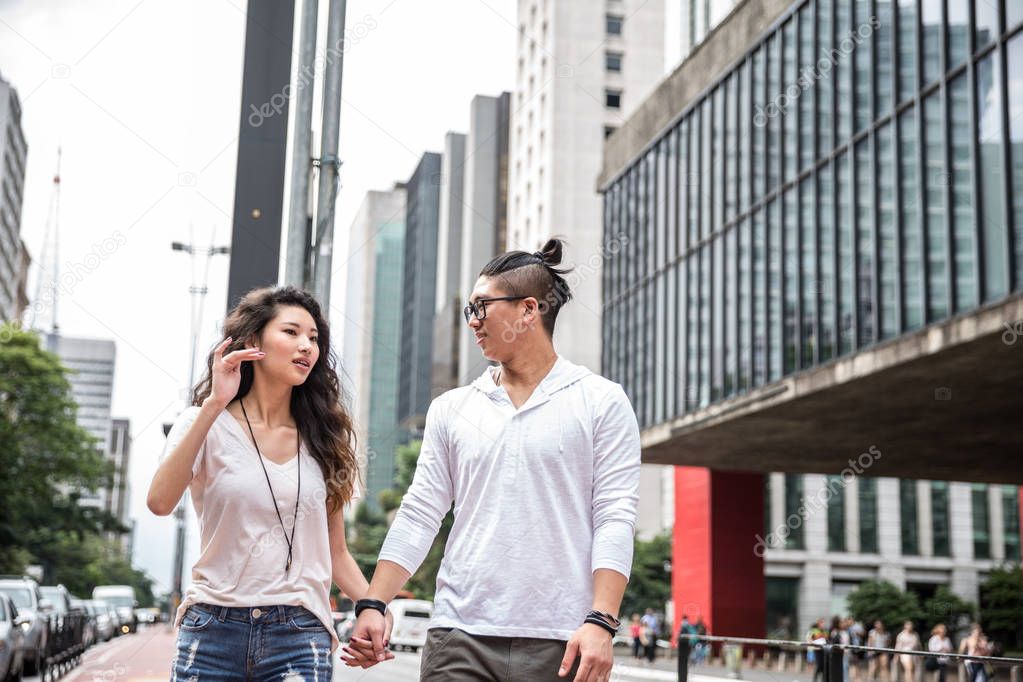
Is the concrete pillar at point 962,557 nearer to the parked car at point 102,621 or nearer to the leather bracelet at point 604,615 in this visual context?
the parked car at point 102,621

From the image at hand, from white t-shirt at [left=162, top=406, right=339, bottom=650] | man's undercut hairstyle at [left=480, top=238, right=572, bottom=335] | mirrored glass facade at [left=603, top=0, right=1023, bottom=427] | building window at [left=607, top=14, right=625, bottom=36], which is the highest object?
building window at [left=607, top=14, right=625, bottom=36]

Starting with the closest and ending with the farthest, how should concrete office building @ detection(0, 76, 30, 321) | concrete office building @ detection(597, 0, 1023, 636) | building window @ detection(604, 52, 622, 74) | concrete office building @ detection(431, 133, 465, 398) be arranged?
concrete office building @ detection(597, 0, 1023, 636), building window @ detection(604, 52, 622, 74), concrete office building @ detection(0, 76, 30, 321), concrete office building @ detection(431, 133, 465, 398)

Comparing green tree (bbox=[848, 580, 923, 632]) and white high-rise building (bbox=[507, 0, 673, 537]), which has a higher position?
white high-rise building (bbox=[507, 0, 673, 537])

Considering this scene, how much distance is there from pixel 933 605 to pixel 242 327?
188ft

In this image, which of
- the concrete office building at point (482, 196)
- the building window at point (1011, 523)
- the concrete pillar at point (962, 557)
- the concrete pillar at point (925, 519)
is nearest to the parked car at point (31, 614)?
the concrete pillar at point (925, 519)

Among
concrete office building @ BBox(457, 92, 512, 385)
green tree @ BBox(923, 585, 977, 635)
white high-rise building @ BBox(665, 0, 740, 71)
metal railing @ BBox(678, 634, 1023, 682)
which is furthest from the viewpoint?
concrete office building @ BBox(457, 92, 512, 385)

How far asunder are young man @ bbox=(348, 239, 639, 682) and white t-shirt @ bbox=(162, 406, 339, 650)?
0.19 metres

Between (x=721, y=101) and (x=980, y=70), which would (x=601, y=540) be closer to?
(x=980, y=70)

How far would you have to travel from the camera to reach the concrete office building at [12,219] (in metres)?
82.4

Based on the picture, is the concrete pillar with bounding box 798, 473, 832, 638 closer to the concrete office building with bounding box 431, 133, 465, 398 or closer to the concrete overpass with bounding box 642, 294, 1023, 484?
the concrete office building with bounding box 431, 133, 465, 398

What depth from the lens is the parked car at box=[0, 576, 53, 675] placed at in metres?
15.9

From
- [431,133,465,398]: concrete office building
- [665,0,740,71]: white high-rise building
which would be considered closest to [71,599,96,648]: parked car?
[665,0,740,71]: white high-rise building

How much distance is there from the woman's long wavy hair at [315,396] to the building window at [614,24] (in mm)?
72866

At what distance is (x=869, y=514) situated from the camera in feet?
210
